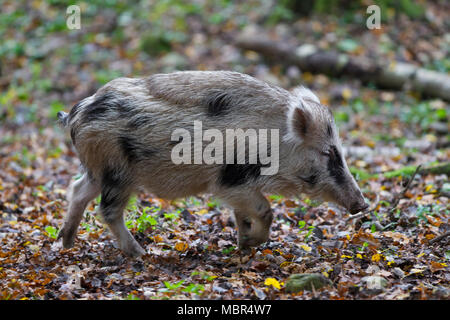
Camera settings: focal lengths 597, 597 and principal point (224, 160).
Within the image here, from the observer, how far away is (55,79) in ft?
43.4

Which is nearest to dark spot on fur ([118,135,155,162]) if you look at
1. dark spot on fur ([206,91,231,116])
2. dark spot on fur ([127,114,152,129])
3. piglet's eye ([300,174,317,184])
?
dark spot on fur ([127,114,152,129])

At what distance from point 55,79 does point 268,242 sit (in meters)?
8.51

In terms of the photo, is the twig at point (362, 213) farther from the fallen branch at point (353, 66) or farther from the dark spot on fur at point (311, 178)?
the fallen branch at point (353, 66)

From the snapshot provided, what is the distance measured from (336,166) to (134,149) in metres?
2.01

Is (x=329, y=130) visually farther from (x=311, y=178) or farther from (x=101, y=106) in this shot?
(x=101, y=106)

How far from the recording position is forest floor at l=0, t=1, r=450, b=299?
17.4 ft

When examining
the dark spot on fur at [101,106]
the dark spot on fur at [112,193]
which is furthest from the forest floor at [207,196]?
the dark spot on fur at [101,106]

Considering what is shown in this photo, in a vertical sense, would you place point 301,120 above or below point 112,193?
above

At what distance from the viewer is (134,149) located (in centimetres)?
582

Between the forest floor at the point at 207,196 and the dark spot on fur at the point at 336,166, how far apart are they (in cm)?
63

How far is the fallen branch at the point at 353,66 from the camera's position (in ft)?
38.5

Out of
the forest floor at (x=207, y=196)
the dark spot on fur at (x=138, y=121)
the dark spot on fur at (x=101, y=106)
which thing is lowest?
the forest floor at (x=207, y=196)

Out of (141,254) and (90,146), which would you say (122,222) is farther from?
(90,146)

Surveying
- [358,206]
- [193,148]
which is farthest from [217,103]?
[358,206]
